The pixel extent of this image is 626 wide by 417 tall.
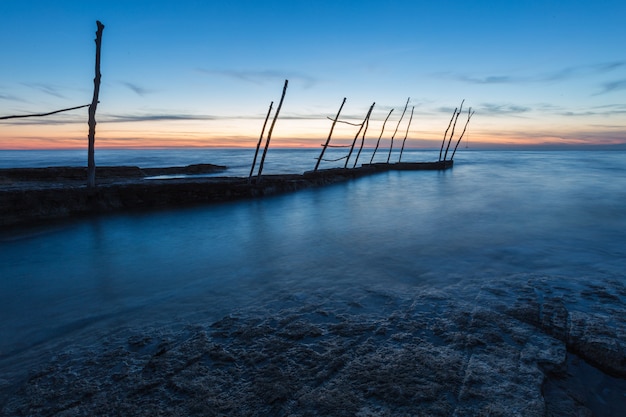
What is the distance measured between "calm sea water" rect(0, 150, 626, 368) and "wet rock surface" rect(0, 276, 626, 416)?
2.18 ft

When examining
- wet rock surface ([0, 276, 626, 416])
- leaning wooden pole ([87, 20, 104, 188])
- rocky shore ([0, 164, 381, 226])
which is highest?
leaning wooden pole ([87, 20, 104, 188])

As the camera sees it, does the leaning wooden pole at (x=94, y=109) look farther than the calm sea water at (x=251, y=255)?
Yes

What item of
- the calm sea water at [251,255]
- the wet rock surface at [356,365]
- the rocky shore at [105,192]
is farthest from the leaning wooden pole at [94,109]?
the wet rock surface at [356,365]

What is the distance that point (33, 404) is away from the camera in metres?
1.87

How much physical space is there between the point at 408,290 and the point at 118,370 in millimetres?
2775

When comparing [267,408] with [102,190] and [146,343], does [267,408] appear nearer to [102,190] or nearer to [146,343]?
[146,343]

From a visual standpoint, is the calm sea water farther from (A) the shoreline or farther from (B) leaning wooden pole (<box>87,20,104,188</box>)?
(B) leaning wooden pole (<box>87,20,104,188</box>)

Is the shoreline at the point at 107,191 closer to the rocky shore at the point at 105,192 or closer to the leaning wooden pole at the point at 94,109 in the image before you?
the rocky shore at the point at 105,192

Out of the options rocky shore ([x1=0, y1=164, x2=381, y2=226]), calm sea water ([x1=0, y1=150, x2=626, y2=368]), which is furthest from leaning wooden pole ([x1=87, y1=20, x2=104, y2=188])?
calm sea water ([x1=0, y1=150, x2=626, y2=368])

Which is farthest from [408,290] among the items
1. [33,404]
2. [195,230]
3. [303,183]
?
[303,183]

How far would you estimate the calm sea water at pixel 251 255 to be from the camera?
347cm

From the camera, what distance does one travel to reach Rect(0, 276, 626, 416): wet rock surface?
71.8 inches

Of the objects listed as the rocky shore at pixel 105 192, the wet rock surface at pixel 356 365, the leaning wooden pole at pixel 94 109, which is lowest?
the wet rock surface at pixel 356 365

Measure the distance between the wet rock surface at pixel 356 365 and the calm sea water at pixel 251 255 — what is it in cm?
66
